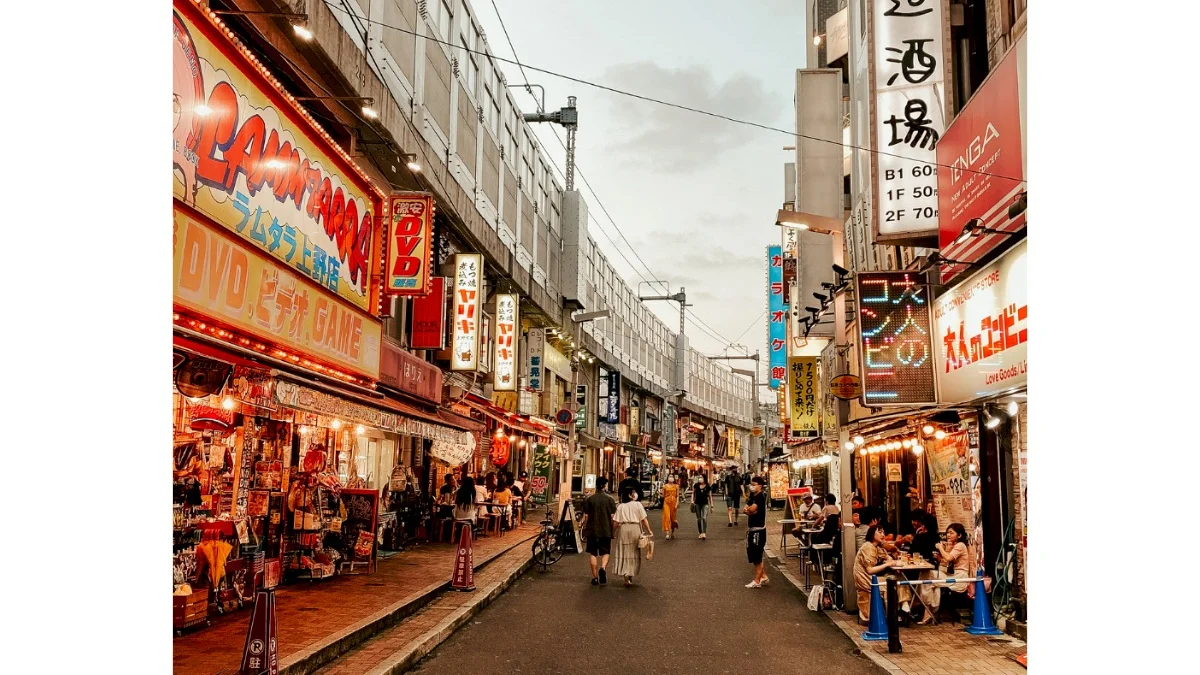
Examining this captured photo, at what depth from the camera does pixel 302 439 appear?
15086 mm

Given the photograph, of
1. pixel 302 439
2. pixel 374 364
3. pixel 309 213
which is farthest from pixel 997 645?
pixel 302 439

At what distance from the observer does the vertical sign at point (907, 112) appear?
11664 mm

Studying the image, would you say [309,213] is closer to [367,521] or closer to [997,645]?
[367,521]

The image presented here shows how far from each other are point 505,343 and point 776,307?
15.3m

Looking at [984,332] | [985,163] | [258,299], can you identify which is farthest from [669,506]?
[258,299]

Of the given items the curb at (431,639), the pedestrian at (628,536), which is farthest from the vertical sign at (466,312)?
the curb at (431,639)

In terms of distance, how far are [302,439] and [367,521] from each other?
184 centimetres

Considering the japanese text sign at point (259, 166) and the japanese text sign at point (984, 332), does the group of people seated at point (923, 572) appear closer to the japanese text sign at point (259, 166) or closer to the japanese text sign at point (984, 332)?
the japanese text sign at point (984, 332)

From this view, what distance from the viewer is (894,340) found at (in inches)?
459

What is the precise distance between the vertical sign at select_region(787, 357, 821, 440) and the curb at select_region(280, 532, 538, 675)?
18533 millimetres

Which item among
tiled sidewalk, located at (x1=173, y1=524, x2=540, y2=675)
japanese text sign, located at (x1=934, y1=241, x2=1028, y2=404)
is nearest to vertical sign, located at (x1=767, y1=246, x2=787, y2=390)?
tiled sidewalk, located at (x1=173, y1=524, x2=540, y2=675)

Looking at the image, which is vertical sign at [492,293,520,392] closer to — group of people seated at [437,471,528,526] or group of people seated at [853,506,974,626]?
group of people seated at [437,471,528,526]

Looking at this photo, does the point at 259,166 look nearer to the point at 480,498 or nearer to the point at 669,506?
the point at 480,498

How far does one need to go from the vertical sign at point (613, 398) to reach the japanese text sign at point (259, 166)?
130ft
